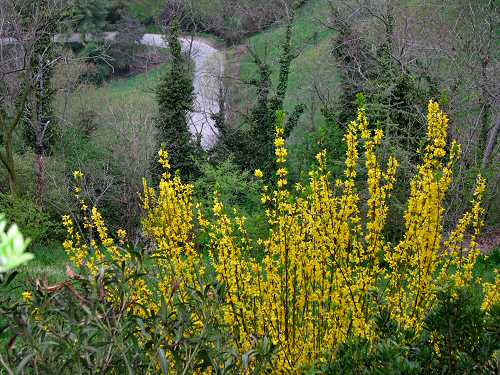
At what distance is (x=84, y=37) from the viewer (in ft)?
99.1

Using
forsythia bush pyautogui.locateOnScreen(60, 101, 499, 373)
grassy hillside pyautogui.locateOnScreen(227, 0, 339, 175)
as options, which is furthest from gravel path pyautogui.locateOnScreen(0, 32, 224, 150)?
forsythia bush pyautogui.locateOnScreen(60, 101, 499, 373)

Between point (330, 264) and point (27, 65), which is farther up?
point (27, 65)

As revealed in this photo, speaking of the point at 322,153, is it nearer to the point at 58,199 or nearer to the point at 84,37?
the point at 58,199

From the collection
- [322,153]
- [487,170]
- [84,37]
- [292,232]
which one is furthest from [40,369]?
[84,37]

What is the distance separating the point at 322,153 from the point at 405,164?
7.71 m

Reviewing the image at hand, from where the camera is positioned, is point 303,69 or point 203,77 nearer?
point 203,77

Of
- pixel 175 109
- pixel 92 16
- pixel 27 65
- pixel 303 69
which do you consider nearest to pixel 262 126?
pixel 175 109

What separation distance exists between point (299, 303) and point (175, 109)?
14.2 meters

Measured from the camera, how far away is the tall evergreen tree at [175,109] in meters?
17.4

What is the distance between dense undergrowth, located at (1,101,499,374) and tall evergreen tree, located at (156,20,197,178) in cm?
1338

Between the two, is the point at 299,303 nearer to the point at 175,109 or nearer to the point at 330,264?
the point at 330,264

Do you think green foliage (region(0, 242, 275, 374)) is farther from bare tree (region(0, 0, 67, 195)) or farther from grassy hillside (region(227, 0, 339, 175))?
grassy hillside (region(227, 0, 339, 175))

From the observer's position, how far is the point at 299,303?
12.9ft

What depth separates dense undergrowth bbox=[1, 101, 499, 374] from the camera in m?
2.55
